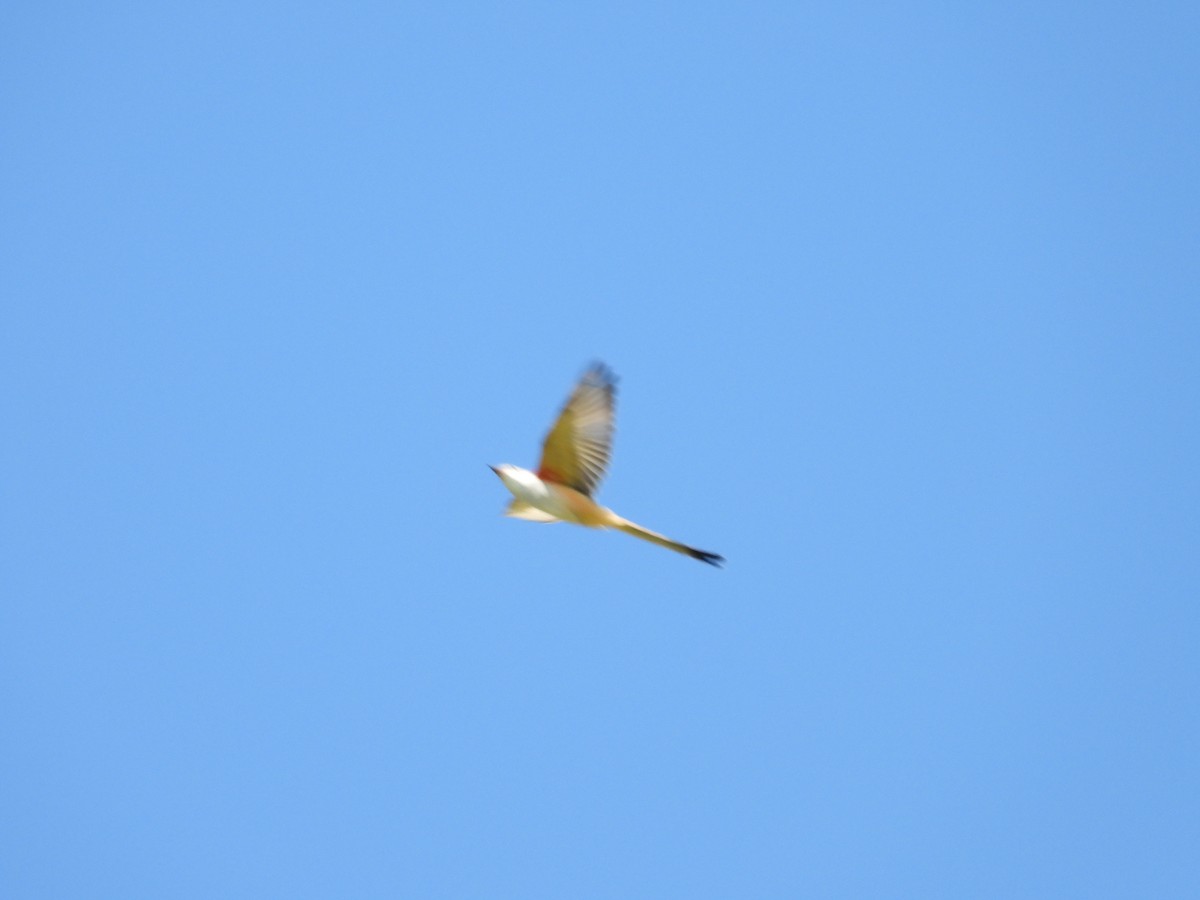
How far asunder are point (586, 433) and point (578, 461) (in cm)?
22

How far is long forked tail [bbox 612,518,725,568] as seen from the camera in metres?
7.65

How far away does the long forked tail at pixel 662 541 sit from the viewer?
7652 millimetres

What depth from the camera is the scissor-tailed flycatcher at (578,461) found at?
27.1 feet

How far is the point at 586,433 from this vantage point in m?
8.33

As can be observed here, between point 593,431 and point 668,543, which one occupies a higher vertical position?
point 593,431

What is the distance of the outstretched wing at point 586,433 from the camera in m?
8.27

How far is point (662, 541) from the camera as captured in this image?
7906mm

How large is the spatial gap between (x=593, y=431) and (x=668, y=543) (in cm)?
104

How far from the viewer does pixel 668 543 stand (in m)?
7.87

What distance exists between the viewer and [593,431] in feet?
27.3

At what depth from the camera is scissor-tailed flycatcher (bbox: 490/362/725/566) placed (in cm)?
827

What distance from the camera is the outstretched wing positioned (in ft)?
27.1

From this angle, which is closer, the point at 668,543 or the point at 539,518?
the point at 668,543

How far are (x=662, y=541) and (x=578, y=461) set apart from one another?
935 millimetres
